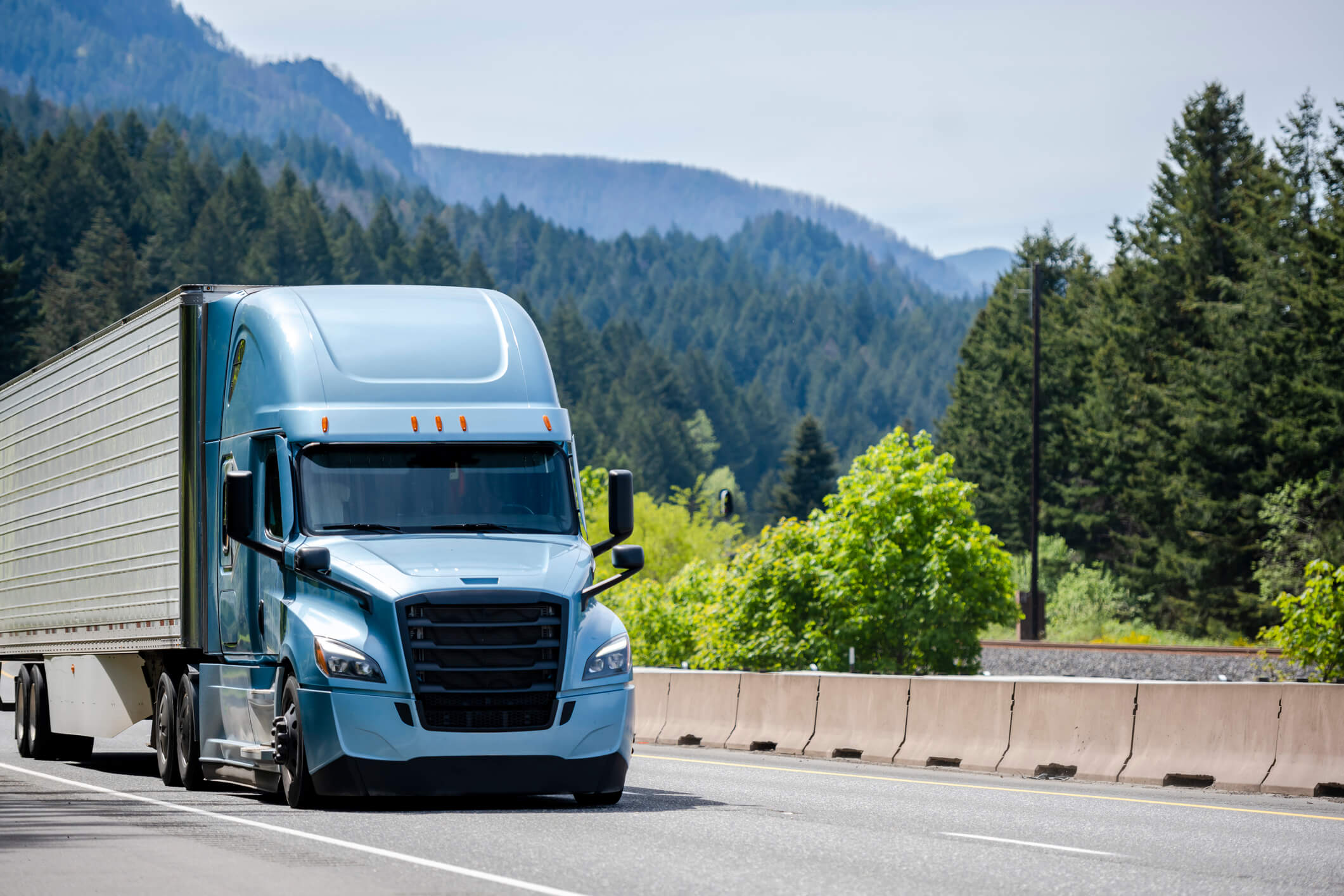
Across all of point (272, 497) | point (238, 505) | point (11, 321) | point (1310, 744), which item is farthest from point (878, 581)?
point (11, 321)

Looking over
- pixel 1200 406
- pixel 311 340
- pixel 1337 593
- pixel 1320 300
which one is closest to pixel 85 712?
pixel 311 340

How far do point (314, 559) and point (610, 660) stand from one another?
7.18 feet

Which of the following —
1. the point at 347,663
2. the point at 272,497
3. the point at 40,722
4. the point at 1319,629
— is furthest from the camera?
the point at 1319,629

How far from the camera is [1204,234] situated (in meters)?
69.6

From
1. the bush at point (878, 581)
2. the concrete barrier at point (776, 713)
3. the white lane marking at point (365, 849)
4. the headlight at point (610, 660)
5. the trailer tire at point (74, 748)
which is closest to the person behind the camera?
the white lane marking at point (365, 849)

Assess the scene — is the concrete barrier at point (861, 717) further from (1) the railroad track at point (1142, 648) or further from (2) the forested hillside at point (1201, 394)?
(2) the forested hillside at point (1201, 394)

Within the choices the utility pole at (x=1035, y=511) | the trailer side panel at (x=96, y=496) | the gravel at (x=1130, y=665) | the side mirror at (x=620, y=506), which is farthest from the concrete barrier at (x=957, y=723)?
the utility pole at (x=1035, y=511)

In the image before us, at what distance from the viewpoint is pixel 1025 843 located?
1123 centimetres

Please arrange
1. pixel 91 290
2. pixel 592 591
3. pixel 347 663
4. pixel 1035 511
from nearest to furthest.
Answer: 1. pixel 347 663
2. pixel 592 591
3. pixel 1035 511
4. pixel 91 290

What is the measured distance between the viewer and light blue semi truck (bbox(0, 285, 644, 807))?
12180 mm

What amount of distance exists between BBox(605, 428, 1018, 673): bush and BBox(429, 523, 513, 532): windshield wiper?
16.9m

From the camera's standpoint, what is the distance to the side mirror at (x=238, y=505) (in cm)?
1266

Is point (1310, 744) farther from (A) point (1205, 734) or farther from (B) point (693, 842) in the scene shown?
(B) point (693, 842)

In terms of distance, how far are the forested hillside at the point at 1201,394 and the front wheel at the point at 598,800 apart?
40.8 metres
